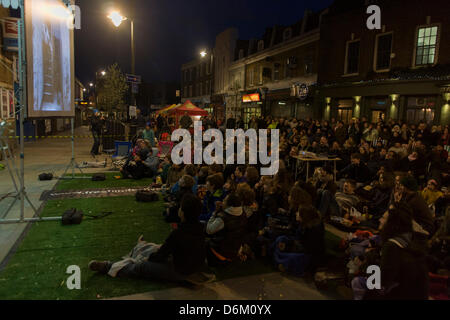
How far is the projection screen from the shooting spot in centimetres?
541

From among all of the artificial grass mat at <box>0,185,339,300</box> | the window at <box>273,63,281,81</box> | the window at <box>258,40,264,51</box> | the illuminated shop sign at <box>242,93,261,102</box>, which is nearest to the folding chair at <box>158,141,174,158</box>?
the artificial grass mat at <box>0,185,339,300</box>

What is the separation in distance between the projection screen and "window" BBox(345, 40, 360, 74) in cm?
1429

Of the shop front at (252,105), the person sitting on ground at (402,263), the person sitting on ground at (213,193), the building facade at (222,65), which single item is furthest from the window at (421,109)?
the building facade at (222,65)

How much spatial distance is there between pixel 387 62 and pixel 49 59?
575 inches

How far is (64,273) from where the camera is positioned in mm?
4199

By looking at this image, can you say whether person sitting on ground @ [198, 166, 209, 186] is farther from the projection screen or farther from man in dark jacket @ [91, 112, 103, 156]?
man in dark jacket @ [91, 112, 103, 156]

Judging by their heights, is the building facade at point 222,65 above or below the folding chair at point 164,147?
above

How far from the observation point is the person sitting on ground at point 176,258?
371 centimetres

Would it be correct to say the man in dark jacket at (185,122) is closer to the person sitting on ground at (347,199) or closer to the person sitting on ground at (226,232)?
the person sitting on ground at (347,199)

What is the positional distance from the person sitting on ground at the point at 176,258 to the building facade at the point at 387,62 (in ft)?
40.9

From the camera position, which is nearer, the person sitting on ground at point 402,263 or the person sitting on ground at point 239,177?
the person sitting on ground at point 402,263

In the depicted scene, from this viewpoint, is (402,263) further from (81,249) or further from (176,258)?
(81,249)

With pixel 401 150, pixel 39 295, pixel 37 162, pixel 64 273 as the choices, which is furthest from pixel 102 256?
pixel 37 162
